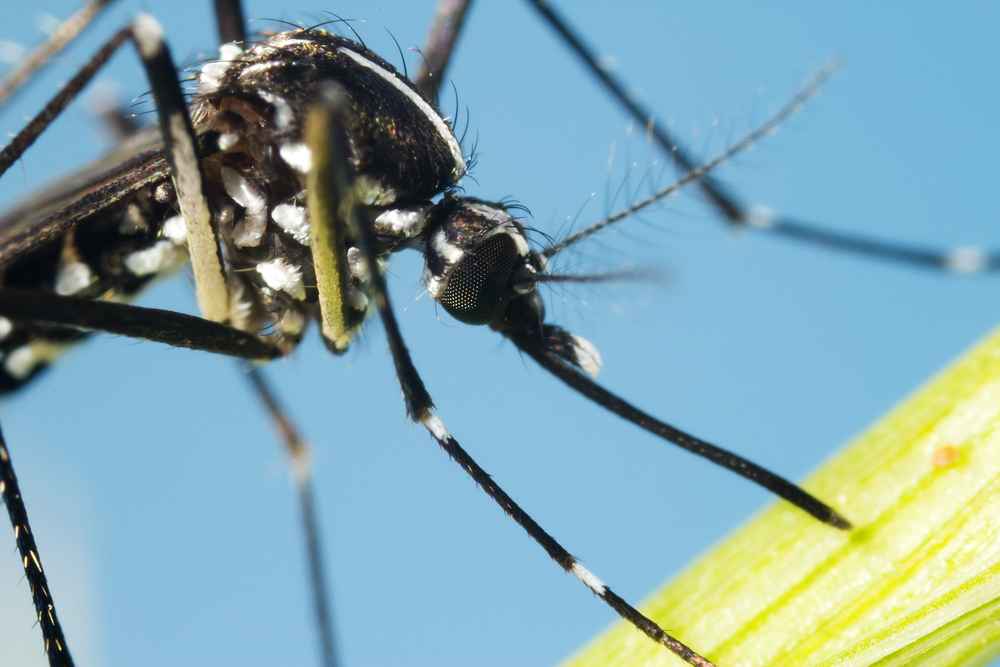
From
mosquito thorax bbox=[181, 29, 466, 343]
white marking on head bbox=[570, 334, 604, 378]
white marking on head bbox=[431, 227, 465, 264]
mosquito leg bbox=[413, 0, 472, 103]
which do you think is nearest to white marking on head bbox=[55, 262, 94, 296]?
mosquito thorax bbox=[181, 29, 466, 343]

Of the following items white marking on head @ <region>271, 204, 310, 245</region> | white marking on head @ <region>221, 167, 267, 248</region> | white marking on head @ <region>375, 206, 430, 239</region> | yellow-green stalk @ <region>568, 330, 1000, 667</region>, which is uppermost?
white marking on head @ <region>221, 167, 267, 248</region>

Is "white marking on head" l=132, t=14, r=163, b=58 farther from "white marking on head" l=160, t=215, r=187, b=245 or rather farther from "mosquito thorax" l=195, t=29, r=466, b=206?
"white marking on head" l=160, t=215, r=187, b=245

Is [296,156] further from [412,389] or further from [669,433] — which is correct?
[669,433]

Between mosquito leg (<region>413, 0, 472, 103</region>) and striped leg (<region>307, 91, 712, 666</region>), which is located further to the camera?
mosquito leg (<region>413, 0, 472, 103</region>)

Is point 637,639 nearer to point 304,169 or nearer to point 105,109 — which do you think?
point 304,169

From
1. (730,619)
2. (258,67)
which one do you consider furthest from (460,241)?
(730,619)

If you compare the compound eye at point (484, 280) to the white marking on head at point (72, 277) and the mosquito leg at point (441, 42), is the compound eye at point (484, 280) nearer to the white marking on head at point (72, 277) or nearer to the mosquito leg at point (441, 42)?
the mosquito leg at point (441, 42)
